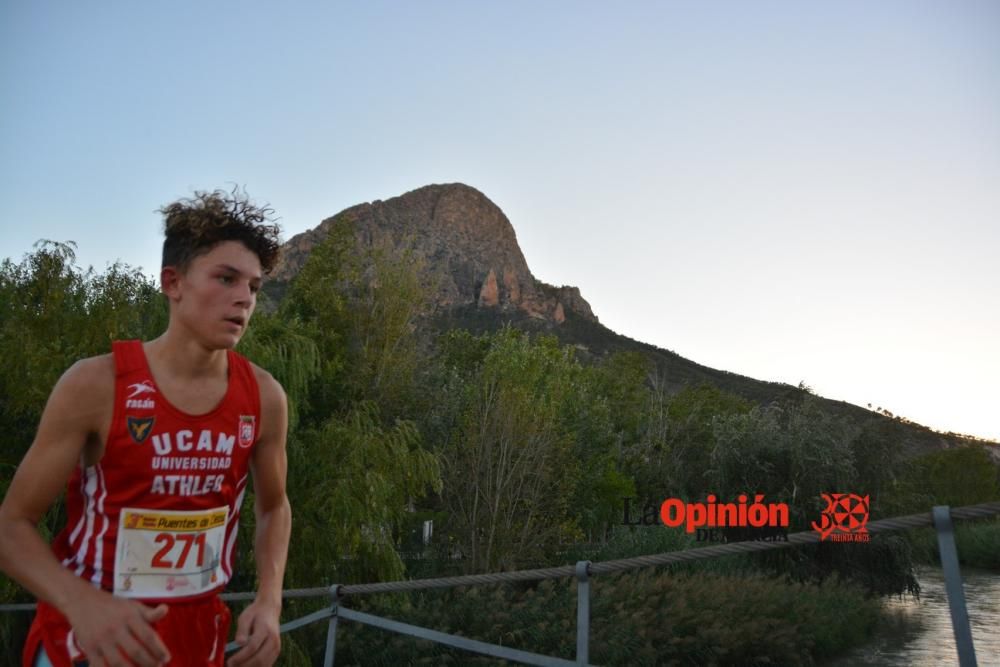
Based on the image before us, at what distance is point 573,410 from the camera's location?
29.2m

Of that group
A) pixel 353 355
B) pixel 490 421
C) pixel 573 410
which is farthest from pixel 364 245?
pixel 573 410

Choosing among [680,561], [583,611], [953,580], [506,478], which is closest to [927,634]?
[506,478]

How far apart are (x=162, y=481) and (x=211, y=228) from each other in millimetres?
601

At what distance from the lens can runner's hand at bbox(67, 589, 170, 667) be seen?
5.05 feet

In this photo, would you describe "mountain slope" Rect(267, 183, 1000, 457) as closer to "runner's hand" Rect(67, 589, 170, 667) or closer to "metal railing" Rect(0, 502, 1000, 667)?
"metal railing" Rect(0, 502, 1000, 667)

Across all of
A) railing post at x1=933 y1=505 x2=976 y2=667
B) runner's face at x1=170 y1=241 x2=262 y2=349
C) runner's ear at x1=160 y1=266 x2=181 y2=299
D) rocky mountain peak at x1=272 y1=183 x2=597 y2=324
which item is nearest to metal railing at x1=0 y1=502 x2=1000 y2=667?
railing post at x1=933 y1=505 x2=976 y2=667

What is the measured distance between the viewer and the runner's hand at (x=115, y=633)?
5.05ft

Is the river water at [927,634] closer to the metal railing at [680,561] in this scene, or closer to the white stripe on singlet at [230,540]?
the metal railing at [680,561]

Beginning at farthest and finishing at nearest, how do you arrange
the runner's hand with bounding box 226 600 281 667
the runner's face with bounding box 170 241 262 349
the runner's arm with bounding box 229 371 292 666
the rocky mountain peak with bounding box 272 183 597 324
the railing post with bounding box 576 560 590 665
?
the rocky mountain peak with bounding box 272 183 597 324, the railing post with bounding box 576 560 590 665, the runner's arm with bounding box 229 371 292 666, the runner's face with bounding box 170 241 262 349, the runner's hand with bounding box 226 600 281 667

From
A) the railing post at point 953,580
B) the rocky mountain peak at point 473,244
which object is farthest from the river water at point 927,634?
the rocky mountain peak at point 473,244

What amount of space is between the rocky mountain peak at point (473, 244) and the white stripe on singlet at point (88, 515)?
12073 centimetres

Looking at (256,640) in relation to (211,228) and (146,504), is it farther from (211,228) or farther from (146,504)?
(211,228)

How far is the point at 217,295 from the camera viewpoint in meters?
1.89

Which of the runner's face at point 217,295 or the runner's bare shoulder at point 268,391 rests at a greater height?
the runner's face at point 217,295
